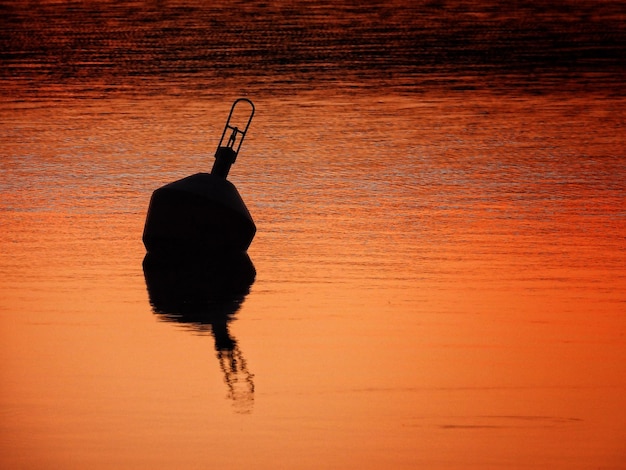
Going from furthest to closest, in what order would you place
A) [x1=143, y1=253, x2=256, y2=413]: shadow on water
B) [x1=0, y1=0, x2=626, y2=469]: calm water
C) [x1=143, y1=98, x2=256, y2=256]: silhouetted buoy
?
[x1=143, y1=98, x2=256, y2=256]: silhouetted buoy < [x1=143, y1=253, x2=256, y2=413]: shadow on water < [x1=0, y1=0, x2=626, y2=469]: calm water

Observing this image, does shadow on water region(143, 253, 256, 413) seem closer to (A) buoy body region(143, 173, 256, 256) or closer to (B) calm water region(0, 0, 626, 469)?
(B) calm water region(0, 0, 626, 469)

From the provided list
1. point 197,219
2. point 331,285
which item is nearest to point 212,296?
point 331,285

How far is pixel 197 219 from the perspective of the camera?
20.0 m

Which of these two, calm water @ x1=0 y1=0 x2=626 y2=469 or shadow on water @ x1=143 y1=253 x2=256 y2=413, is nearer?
calm water @ x1=0 y1=0 x2=626 y2=469

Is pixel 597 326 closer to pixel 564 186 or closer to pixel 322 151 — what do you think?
pixel 564 186

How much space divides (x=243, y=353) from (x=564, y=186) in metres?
11.5

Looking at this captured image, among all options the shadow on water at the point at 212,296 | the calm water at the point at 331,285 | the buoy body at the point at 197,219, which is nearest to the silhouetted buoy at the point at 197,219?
the buoy body at the point at 197,219

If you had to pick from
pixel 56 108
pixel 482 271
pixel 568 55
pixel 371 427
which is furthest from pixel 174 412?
pixel 568 55

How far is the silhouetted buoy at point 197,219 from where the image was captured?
20000 mm

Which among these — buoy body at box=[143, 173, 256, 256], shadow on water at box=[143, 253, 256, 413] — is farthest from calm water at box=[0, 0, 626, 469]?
buoy body at box=[143, 173, 256, 256]

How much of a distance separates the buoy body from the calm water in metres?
0.50

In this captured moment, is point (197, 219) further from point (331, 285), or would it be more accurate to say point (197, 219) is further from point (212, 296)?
point (331, 285)

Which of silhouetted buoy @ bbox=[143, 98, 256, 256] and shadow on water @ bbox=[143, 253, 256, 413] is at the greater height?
silhouetted buoy @ bbox=[143, 98, 256, 256]

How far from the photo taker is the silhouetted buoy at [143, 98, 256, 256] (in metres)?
A: 20.0
